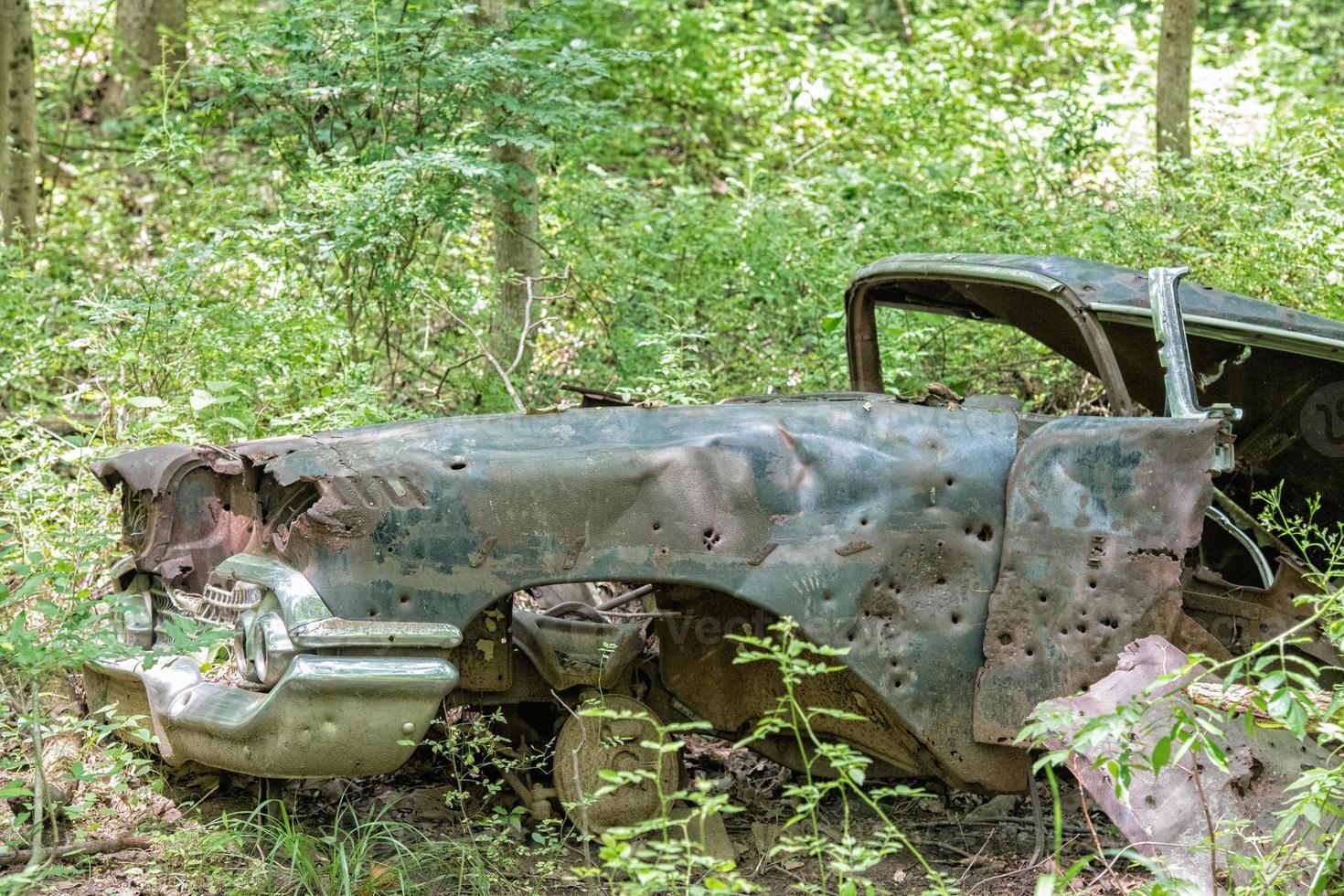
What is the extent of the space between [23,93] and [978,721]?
8.24 meters

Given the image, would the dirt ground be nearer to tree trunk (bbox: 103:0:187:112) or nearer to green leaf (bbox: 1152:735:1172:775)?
green leaf (bbox: 1152:735:1172:775)

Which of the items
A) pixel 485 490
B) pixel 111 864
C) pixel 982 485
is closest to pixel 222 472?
pixel 485 490

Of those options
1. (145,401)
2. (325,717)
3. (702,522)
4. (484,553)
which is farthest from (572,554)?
(145,401)

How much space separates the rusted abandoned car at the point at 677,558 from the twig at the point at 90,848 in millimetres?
355

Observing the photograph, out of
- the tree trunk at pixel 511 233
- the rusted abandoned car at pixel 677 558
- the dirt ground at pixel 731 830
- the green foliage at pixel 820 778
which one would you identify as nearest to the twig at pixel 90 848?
the dirt ground at pixel 731 830

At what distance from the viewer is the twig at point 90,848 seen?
3260 mm

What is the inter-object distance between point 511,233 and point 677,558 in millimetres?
4576

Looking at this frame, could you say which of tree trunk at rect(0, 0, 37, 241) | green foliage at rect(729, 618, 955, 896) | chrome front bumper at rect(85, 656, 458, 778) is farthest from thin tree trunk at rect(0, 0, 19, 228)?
green foliage at rect(729, 618, 955, 896)

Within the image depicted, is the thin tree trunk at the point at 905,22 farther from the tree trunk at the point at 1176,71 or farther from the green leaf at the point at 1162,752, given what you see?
the green leaf at the point at 1162,752

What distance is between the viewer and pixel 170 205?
701 centimetres

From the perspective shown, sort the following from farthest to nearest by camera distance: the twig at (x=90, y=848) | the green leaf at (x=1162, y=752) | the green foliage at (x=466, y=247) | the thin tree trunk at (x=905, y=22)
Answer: the thin tree trunk at (x=905, y=22) < the green foliage at (x=466, y=247) < the twig at (x=90, y=848) < the green leaf at (x=1162, y=752)

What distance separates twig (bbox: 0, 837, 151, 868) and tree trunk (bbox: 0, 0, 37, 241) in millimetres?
6017

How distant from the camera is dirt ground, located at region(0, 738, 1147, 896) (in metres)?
3.40

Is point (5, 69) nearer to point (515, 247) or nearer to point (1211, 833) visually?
point (515, 247)
